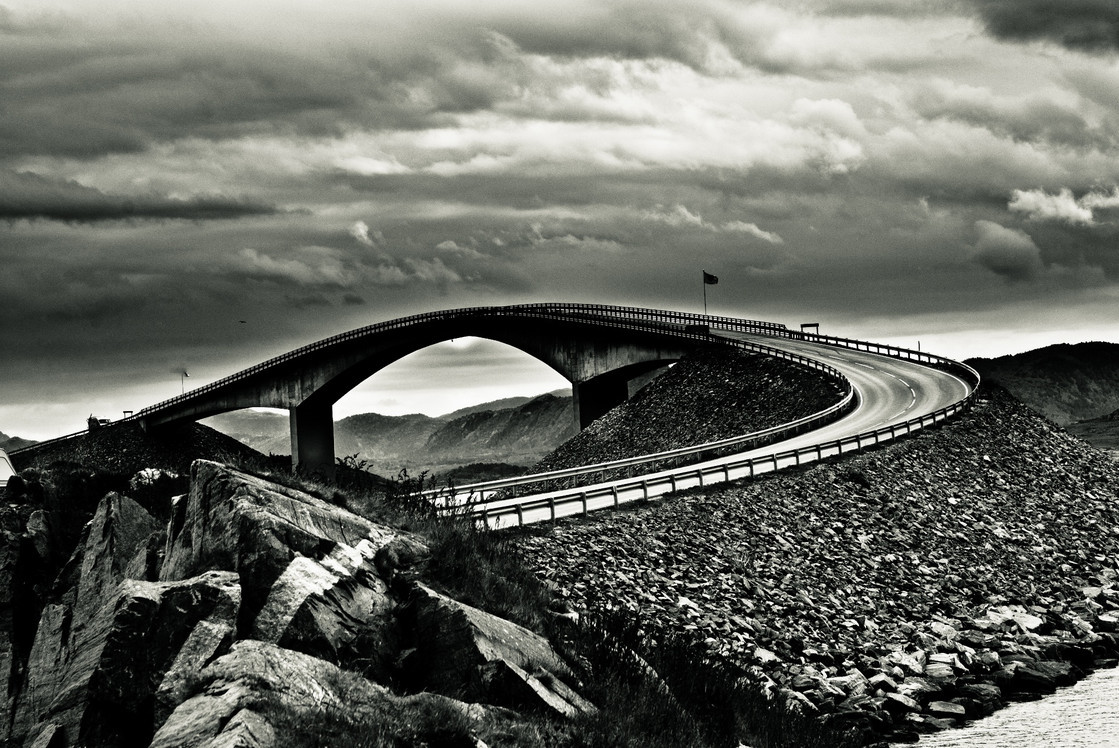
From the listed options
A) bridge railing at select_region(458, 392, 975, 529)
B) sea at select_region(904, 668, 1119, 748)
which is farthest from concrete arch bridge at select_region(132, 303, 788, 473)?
sea at select_region(904, 668, 1119, 748)

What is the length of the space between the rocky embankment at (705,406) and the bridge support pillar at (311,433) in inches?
1502

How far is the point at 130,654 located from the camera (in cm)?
1365

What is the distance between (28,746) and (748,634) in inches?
649

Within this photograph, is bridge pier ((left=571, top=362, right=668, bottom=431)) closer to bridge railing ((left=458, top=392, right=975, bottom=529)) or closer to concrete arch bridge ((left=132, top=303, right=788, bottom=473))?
concrete arch bridge ((left=132, top=303, right=788, bottom=473))

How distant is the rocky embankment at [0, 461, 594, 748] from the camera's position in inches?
504

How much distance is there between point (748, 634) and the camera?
26.6 metres

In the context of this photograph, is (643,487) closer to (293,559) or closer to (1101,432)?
(293,559)

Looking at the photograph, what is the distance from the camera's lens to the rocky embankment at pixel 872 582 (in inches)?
1005

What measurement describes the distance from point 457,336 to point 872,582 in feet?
202

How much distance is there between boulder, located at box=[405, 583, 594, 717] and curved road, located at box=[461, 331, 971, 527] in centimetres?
1135

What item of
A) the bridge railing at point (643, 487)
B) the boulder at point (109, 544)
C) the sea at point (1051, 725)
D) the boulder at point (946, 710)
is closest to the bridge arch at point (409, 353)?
the bridge railing at point (643, 487)

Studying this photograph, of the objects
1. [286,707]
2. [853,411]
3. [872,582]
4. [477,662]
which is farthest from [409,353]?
[286,707]

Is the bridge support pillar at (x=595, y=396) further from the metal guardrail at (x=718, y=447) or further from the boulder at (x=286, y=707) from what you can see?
the boulder at (x=286, y=707)

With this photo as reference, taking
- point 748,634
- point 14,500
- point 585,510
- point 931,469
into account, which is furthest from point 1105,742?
point 931,469
